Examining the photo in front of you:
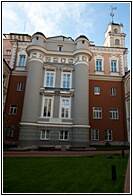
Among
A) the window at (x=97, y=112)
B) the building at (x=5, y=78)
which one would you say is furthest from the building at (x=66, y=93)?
the building at (x=5, y=78)

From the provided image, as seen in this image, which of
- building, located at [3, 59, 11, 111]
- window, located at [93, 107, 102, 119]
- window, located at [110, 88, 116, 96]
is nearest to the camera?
building, located at [3, 59, 11, 111]

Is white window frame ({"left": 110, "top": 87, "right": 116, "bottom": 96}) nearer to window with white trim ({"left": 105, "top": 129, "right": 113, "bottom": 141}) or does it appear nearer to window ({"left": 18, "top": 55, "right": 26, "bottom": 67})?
window with white trim ({"left": 105, "top": 129, "right": 113, "bottom": 141})

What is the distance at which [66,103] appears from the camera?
22.3 metres

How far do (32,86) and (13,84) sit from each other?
20.9 feet

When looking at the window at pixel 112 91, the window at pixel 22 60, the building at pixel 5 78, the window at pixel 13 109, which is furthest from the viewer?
the window at pixel 22 60

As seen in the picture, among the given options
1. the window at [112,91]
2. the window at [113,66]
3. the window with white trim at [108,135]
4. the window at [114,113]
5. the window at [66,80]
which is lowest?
the window with white trim at [108,135]

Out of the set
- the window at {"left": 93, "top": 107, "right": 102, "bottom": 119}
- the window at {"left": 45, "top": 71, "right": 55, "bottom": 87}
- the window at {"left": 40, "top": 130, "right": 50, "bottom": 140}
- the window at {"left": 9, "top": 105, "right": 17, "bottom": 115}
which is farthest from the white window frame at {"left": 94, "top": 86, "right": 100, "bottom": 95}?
the window at {"left": 9, "top": 105, "right": 17, "bottom": 115}

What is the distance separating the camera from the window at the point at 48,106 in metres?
21.5

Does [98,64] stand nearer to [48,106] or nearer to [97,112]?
[97,112]

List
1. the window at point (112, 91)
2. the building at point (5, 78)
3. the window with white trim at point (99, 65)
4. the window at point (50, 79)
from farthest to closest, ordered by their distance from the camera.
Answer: the window with white trim at point (99, 65), the window at point (112, 91), the building at point (5, 78), the window at point (50, 79)

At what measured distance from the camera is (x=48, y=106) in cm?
2186

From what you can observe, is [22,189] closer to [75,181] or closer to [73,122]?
[75,181]

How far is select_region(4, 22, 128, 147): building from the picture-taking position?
2062 centimetres

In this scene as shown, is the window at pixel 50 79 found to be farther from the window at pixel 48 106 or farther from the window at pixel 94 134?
the window at pixel 94 134
